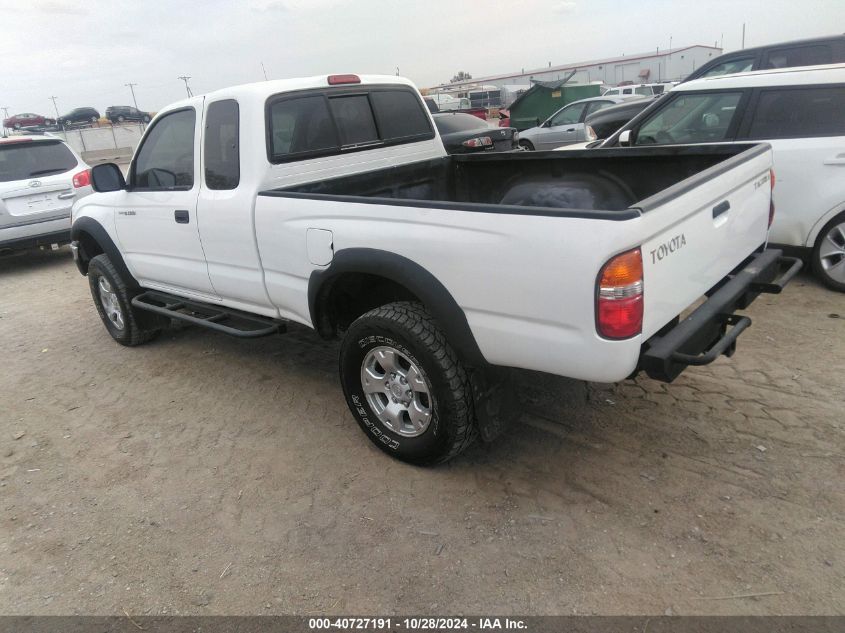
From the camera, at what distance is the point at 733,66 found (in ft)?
25.7

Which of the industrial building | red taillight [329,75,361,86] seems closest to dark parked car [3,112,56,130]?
the industrial building

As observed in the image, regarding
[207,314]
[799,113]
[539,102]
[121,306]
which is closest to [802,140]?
[799,113]

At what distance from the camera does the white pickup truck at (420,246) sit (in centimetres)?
232

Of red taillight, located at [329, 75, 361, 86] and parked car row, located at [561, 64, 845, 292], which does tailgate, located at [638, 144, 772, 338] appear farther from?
red taillight, located at [329, 75, 361, 86]

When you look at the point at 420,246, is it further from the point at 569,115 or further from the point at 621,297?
the point at 569,115

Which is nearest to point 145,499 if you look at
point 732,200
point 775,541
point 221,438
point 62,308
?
point 221,438

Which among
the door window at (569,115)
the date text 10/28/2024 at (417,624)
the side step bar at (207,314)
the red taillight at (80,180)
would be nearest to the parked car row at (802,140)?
the side step bar at (207,314)

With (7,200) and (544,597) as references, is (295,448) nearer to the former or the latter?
(544,597)

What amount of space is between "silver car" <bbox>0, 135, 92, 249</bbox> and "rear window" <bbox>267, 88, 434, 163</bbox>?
5.64 m

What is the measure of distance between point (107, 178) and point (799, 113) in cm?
540

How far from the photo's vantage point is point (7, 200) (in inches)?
312

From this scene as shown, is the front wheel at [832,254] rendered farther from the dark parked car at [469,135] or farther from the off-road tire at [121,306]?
the off-road tire at [121,306]

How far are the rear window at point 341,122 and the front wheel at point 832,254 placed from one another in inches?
127

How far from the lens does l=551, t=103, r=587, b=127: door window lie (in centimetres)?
1276
